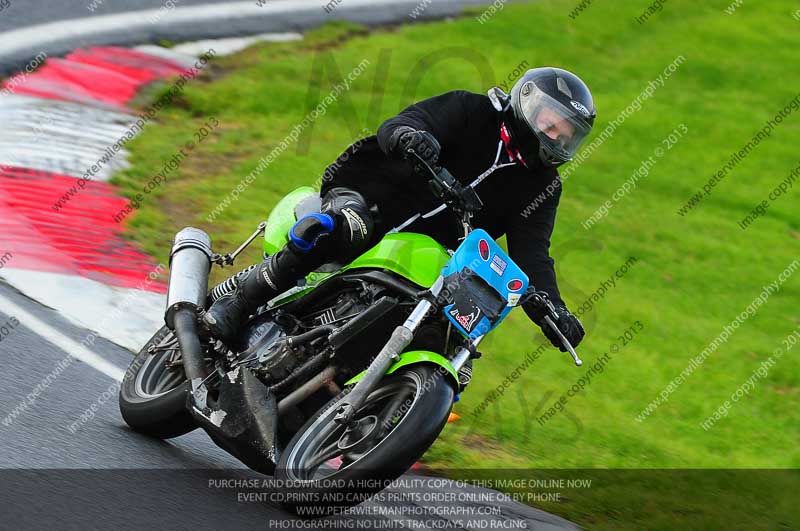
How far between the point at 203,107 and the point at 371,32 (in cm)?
443

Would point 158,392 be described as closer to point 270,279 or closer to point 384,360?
point 270,279

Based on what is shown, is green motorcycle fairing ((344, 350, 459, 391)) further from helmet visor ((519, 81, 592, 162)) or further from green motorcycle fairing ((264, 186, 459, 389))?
helmet visor ((519, 81, 592, 162))

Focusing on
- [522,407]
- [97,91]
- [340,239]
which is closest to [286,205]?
[340,239]

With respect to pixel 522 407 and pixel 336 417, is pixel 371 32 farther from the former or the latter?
pixel 336 417

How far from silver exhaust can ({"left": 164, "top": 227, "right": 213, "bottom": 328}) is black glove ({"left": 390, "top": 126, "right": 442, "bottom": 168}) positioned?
4.43ft

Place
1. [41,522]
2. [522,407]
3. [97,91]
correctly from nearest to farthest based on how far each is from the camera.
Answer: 1. [41,522]
2. [522,407]
3. [97,91]

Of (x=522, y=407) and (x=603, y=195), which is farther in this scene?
(x=603, y=195)

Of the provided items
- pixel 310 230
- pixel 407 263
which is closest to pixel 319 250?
pixel 310 230

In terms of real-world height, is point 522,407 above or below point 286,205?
below

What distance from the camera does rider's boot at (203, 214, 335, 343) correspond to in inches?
194

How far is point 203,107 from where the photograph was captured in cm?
1220

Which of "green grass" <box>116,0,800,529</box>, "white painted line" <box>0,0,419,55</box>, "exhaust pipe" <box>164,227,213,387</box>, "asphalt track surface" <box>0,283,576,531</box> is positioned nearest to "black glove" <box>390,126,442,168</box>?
"exhaust pipe" <box>164,227,213,387</box>

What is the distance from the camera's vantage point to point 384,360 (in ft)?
14.5

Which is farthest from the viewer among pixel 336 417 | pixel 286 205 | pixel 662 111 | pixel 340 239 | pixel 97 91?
pixel 662 111
